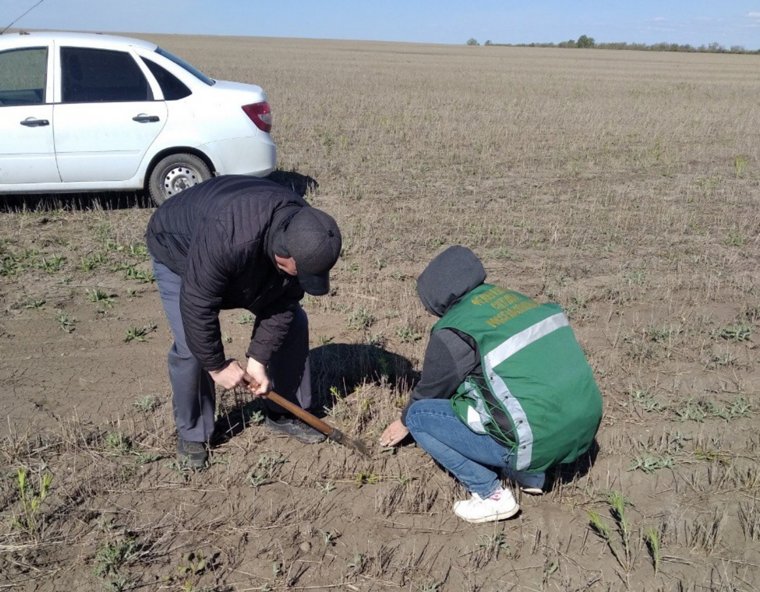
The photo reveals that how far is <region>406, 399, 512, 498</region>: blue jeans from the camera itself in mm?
3119

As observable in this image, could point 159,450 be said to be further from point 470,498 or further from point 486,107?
point 486,107

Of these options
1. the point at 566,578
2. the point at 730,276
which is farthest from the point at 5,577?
the point at 730,276

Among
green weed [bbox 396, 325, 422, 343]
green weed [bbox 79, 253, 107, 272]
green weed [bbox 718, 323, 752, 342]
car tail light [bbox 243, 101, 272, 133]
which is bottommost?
green weed [bbox 396, 325, 422, 343]

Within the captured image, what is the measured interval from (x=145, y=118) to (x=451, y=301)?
5480 millimetres

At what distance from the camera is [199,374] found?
351cm

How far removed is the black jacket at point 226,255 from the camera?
2898 mm

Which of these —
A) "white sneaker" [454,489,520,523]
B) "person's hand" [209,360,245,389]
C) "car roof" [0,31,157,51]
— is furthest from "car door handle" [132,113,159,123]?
"white sneaker" [454,489,520,523]

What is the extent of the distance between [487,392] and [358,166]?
7.95 metres

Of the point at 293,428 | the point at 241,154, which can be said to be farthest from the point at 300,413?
the point at 241,154

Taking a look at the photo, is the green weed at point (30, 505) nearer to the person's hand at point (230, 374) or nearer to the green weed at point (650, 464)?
the person's hand at point (230, 374)

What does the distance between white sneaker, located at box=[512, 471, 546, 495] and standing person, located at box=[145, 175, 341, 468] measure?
1130 millimetres

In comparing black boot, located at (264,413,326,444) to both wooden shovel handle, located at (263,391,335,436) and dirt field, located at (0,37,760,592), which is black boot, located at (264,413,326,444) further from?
wooden shovel handle, located at (263,391,335,436)

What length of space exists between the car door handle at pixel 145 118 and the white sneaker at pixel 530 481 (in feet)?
18.5

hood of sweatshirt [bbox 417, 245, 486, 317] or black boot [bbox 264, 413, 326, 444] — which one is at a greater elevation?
hood of sweatshirt [bbox 417, 245, 486, 317]
